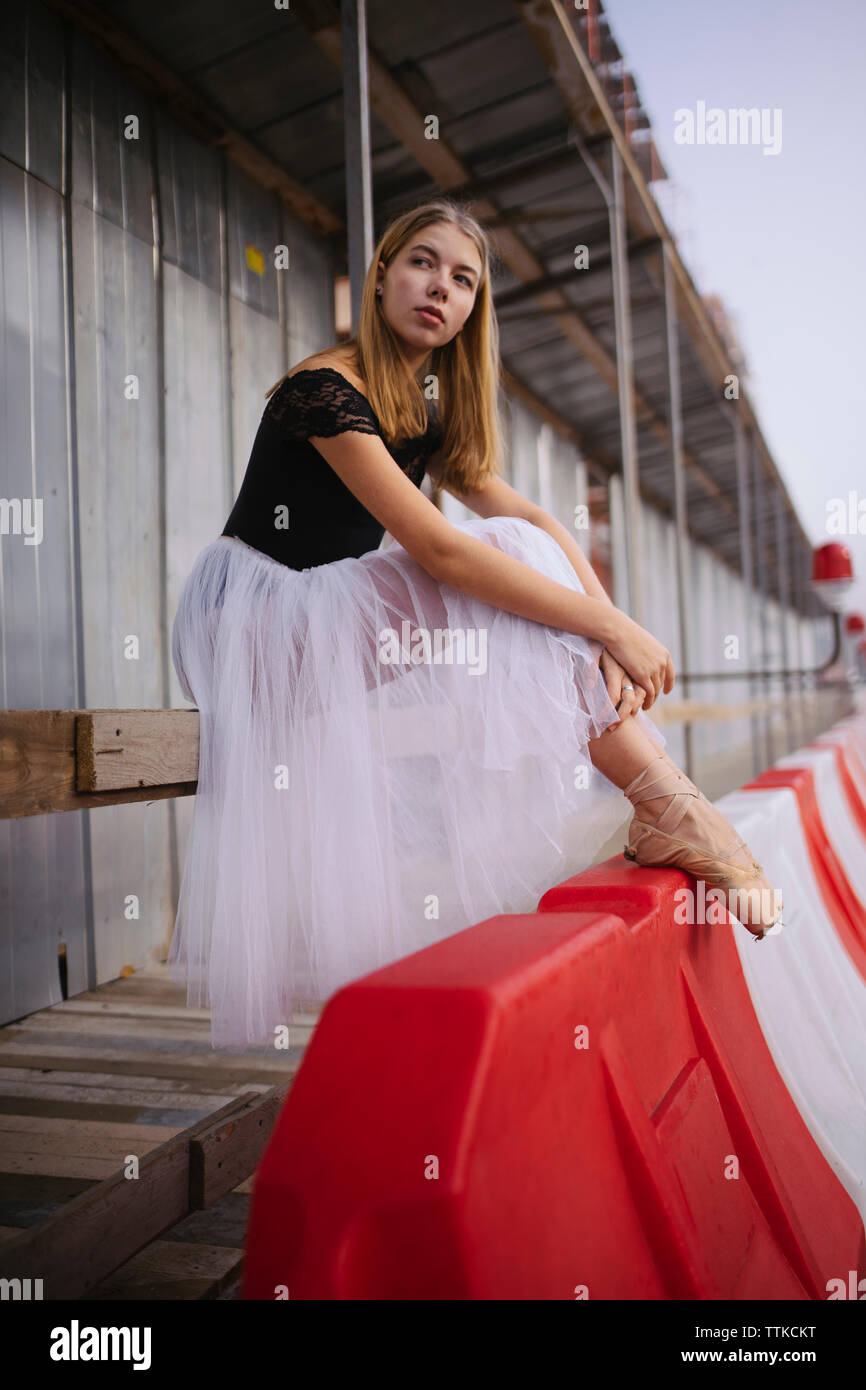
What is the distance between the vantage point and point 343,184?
3.77 meters

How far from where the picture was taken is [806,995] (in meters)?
1.52

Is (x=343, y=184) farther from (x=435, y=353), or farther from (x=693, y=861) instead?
(x=693, y=861)

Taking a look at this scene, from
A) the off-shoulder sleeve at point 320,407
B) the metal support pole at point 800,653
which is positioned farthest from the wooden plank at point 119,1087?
the metal support pole at point 800,653

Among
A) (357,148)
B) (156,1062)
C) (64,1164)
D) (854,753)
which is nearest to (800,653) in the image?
(854,753)

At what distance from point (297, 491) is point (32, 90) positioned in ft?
6.42

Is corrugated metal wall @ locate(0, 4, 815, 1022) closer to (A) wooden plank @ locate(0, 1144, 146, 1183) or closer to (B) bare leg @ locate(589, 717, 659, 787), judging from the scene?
(A) wooden plank @ locate(0, 1144, 146, 1183)

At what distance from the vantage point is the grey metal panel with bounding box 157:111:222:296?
319 centimetres

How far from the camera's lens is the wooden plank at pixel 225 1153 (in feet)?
4.19

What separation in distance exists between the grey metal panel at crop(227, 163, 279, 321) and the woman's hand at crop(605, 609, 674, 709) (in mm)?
2857

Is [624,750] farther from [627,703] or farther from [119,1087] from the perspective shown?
[119,1087]

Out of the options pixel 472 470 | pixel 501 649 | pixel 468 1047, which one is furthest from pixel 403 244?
pixel 468 1047

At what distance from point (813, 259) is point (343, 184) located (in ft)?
6.18

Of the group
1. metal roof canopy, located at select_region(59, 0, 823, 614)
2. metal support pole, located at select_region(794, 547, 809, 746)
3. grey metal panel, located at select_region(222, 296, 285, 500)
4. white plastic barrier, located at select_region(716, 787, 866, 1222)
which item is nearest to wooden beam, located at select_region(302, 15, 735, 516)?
metal roof canopy, located at select_region(59, 0, 823, 614)
